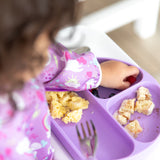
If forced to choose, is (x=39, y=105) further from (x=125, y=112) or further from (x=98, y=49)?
(x=98, y=49)

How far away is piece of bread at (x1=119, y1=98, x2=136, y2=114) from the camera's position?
76 centimetres

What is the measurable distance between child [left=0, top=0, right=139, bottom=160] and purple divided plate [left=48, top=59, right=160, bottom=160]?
0.03 m

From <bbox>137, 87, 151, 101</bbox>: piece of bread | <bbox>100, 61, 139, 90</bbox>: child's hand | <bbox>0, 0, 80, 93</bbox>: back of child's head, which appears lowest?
<bbox>137, 87, 151, 101</bbox>: piece of bread

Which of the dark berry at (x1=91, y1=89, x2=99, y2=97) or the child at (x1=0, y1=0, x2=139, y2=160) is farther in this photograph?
the dark berry at (x1=91, y1=89, x2=99, y2=97)

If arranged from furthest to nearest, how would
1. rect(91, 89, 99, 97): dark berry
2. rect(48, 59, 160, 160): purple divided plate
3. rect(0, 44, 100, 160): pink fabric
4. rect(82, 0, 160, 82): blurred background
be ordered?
rect(82, 0, 160, 82): blurred background, rect(91, 89, 99, 97): dark berry, rect(48, 59, 160, 160): purple divided plate, rect(0, 44, 100, 160): pink fabric

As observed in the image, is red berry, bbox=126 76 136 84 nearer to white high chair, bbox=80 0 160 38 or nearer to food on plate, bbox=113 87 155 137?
food on plate, bbox=113 87 155 137

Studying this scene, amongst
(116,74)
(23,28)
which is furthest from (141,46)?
(23,28)

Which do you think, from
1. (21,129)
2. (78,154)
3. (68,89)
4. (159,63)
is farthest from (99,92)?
(159,63)

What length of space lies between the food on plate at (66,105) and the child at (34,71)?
0.08ft

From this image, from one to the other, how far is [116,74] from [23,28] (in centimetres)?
45

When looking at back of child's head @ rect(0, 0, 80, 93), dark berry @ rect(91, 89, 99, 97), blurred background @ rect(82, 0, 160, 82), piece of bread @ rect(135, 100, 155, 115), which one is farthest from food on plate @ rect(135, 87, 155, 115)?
blurred background @ rect(82, 0, 160, 82)

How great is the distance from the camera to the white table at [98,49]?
711mm

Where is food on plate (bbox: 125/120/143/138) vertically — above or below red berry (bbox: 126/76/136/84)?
below

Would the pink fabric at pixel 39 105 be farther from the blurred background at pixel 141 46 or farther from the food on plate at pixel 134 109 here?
the blurred background at pixel 141 46
